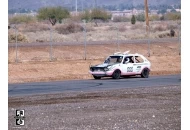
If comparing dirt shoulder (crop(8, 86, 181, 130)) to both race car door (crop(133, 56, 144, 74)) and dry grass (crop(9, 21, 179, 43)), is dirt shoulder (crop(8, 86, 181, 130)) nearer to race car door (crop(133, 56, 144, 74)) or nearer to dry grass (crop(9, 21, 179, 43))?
race car door (crop(133, 56, 144, 74))

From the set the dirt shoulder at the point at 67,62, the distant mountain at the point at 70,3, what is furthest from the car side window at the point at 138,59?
the distant mountain at the point at 70,3

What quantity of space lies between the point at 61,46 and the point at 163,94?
26752mm

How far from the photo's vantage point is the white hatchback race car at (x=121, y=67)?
3184 cm

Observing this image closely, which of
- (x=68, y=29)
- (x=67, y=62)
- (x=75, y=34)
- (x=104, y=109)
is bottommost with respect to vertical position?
(x=104, y=109)

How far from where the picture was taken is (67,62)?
38.2m

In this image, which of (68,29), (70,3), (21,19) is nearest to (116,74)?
(68,29)

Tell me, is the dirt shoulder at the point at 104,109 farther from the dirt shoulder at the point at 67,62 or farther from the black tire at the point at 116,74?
the dirt shoulder at the point at 67,62

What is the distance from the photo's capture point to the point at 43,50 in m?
45.4

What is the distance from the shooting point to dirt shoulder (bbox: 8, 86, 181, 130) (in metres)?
15.1

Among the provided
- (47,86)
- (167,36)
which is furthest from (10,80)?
(167,36)

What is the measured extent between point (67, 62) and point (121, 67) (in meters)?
6.76

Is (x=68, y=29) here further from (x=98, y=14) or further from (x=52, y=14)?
(x=98, y=14)

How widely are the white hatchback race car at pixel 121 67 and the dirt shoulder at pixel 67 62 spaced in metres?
1.76
